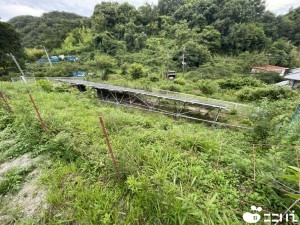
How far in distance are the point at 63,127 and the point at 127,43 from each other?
33312 mm

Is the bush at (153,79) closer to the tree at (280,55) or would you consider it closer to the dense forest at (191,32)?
the dense forest at (191,32)

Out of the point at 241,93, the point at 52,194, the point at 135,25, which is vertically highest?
the point at 135,25

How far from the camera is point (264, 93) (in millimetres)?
12789

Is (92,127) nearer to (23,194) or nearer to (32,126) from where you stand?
(32,126)

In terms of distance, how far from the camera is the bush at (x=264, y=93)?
12.2 m

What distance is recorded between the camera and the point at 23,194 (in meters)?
2.24

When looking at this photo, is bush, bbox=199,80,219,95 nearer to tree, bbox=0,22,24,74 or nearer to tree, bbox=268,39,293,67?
tree, bbox=268,39,293,67

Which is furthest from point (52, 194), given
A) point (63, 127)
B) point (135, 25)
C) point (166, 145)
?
point (135, 25)

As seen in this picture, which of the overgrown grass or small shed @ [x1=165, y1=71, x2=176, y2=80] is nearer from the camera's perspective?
the overgrown grass

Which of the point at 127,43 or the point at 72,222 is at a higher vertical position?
the point at 127,43

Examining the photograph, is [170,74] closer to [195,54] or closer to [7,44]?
[195,54]

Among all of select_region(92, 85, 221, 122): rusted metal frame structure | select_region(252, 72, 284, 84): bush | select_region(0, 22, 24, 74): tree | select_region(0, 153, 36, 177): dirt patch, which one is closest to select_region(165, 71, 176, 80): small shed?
select_region(252, 72, 284, 84): bush

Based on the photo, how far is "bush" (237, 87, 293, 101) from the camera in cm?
1219

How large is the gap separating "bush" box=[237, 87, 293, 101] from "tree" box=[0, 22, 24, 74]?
93.0ft
